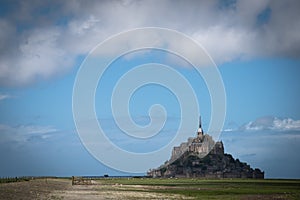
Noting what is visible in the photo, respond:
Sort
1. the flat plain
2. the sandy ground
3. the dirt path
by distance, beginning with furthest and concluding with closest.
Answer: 1. the flat plain
2. the sandy ground
3. the dirt path

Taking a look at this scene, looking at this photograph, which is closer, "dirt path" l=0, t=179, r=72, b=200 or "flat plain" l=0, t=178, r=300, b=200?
"dirt path" l=0, t=179, r=72, b=200

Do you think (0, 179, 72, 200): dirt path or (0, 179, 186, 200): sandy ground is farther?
(0, 179, 186, 200): sandy ground

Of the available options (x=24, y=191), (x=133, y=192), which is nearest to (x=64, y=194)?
(x=24, y=191)

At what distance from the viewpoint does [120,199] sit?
62125 mm

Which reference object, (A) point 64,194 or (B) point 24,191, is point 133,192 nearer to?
(A) point 64,194

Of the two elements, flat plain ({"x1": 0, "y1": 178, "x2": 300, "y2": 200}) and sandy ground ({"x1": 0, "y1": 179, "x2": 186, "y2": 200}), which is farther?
flat plain ({"x1": 0, "y1": 178, "x2": 300, "y2": 200})

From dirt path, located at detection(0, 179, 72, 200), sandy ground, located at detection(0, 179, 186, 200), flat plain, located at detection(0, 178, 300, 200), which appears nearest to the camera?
dirt path, located at detection(0, 179, 72, 200)

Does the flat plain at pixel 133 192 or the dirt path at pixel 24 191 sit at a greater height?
the dirt path at pixel 24 191

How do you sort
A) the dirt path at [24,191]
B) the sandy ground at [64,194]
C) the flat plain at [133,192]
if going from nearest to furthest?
the dirt path at [24,191], the sandy ground at [64,194], the flat plain at [133,192]

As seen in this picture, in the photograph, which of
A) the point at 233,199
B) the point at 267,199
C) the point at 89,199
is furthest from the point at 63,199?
the point at 267,199

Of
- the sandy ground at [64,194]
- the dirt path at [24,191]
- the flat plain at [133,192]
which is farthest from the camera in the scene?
the flat plain at [133,192]

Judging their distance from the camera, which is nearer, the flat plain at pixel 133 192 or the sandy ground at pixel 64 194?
the sandy ground at pixel 64 194

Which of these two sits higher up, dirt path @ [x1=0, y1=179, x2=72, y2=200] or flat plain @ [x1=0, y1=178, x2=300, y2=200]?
dirt path @ [x1=0, y1=179, x2=72, y2=200]

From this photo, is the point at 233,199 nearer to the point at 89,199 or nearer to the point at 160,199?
the point at 160,199
